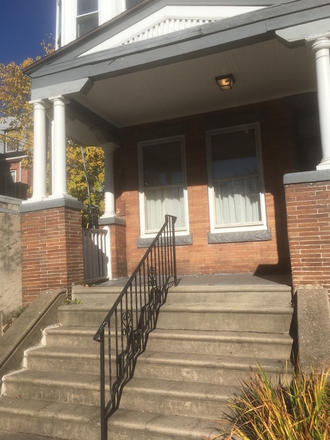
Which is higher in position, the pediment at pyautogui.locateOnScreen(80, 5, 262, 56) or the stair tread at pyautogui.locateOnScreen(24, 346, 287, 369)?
the pediment at pyautogui.locateOnScreen(80, 5, 262, 56)

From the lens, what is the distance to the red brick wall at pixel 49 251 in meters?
6.09

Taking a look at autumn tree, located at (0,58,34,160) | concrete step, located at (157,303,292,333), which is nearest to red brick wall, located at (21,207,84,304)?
concrete step, located at (157,303,292,333)

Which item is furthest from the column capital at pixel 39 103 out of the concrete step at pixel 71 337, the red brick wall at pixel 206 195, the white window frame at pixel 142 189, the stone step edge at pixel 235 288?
the concrete step at pixel 71 337

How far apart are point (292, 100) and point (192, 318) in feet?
16.2

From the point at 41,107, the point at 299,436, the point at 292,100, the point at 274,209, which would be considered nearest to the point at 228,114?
the point at 292,100

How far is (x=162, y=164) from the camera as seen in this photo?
852 centimetres

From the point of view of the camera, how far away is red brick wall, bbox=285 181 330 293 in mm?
4828

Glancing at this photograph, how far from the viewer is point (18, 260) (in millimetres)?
6367

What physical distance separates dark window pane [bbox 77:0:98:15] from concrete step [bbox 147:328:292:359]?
7.07m

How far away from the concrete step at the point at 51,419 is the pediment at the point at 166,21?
18.1 feet

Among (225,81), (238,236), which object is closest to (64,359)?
(238,236)

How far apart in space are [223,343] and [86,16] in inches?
291

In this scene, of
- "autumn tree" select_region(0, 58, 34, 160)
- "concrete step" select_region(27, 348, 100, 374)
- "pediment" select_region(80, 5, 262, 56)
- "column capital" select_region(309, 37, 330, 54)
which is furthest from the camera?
"autumn tree" select_region(0, 58, 34, 160)

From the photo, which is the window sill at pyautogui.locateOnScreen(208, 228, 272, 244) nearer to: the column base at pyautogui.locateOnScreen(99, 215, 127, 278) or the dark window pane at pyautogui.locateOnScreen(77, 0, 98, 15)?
the column base at pyautogui.locateOnScreen(99, 215, 127, 278)
